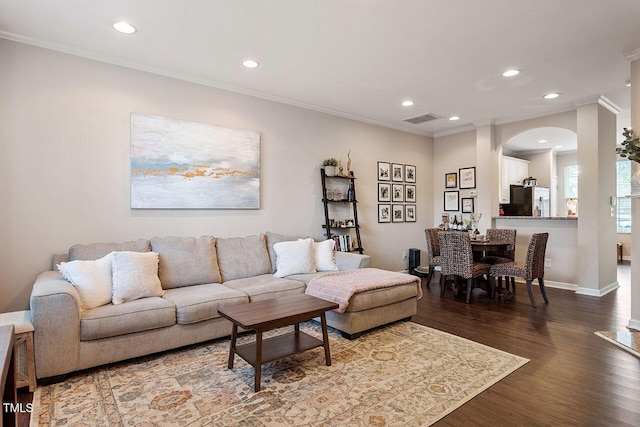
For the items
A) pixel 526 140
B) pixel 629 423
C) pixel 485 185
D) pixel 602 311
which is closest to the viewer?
pixel 629 423

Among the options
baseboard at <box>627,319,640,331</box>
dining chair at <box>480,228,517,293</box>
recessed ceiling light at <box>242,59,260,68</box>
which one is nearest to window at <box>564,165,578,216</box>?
dining chair at <box>480,228,517,293</box>

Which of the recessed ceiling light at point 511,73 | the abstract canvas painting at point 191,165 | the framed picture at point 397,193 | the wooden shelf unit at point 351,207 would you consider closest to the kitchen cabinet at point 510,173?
the framed picture at point 397,193

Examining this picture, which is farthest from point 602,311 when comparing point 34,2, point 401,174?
point 34,2

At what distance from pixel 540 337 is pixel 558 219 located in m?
2.83

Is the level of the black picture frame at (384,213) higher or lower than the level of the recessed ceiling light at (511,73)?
lower

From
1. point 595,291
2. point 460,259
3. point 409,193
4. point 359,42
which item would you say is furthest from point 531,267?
point 359,42

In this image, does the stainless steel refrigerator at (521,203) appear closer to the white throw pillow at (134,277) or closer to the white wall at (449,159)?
the white wall at (449,159)

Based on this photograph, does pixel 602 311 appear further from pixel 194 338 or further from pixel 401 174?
pixel 194 338

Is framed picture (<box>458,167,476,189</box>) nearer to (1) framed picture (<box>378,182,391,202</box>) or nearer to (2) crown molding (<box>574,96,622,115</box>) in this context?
(1) framed picture (<box>378,182,391,202</box>)

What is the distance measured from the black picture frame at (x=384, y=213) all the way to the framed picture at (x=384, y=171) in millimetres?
453

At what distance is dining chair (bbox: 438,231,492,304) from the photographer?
451 centimetres

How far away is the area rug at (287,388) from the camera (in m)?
2.03

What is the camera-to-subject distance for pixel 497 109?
5320 mm

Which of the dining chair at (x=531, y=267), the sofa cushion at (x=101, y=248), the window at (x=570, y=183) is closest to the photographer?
the sofa cushion at (x=101, y=248)
